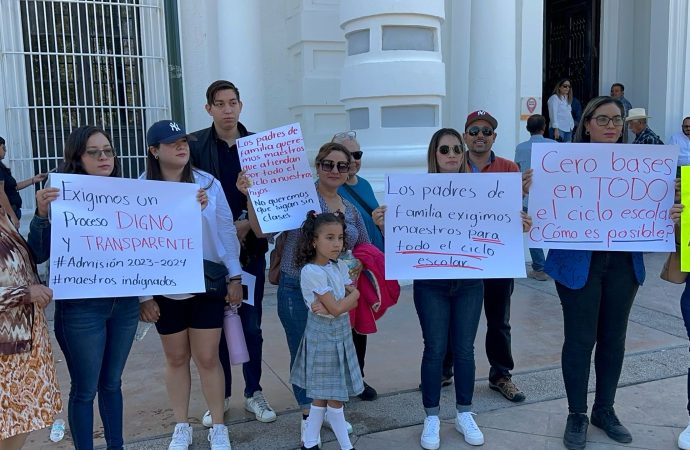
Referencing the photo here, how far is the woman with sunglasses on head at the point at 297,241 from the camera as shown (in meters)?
3.37

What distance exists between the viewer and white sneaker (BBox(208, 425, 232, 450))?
10.9ft

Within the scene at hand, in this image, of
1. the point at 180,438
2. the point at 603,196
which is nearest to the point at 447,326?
the point at 603,196

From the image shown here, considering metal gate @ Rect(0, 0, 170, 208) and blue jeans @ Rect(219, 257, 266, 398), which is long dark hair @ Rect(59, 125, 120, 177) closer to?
blue jeans @ Rect(219, 257, 266, 398)

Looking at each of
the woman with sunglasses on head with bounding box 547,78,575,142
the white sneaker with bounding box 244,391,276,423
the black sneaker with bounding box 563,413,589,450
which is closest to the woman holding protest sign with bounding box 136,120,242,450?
the white sneaker with bounding box 244,391,276,423

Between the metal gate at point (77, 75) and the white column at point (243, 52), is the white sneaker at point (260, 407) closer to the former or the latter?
the white column at point (243, 52)

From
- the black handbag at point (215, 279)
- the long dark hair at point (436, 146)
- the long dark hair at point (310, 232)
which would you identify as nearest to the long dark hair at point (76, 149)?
the black handbag at point (215, 279)

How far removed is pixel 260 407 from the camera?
379 cm

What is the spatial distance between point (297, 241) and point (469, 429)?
4.81ft

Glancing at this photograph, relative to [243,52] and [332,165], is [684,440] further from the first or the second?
[243,52]

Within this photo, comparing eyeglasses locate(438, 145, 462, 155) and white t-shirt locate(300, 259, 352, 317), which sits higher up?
eyeglasses locate(438, 145, 462, 155)

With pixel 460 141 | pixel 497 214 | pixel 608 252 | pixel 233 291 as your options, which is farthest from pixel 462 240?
pixel 233 291

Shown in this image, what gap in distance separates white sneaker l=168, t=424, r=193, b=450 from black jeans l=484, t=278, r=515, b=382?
2.03 m

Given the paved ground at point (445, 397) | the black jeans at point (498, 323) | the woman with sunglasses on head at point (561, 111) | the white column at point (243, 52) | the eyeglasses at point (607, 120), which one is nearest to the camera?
the eyeglasses at point (607, 120)

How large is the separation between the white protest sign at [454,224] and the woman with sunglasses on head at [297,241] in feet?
0.82
